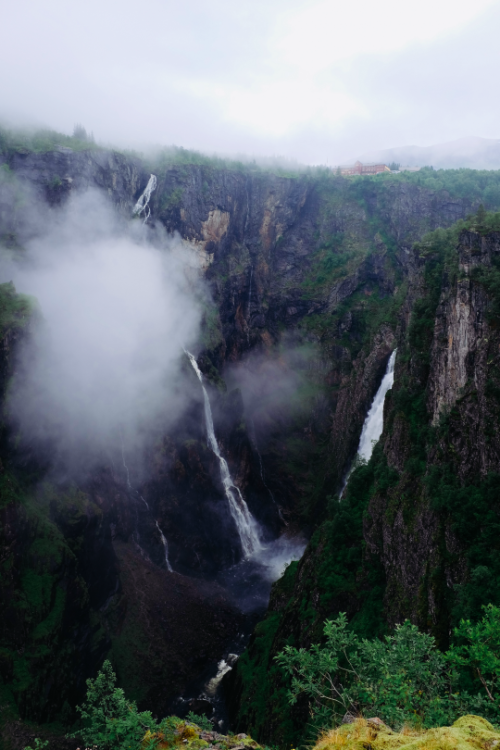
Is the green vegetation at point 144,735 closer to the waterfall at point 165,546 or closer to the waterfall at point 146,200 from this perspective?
the waterfall at point 165,546

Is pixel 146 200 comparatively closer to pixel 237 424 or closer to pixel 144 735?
pixel 237 424

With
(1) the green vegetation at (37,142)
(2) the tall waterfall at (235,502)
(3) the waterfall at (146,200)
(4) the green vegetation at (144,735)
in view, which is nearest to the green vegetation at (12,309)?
(2) the tall waterfall at (235,502)

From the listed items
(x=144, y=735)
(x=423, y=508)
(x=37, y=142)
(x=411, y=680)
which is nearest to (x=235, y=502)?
(x=423, y=508)

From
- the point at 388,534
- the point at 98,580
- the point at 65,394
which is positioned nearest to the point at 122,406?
the point at 65,394

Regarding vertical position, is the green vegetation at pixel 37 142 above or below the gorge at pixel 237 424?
above

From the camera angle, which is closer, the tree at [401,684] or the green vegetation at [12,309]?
the tree at [401,684]

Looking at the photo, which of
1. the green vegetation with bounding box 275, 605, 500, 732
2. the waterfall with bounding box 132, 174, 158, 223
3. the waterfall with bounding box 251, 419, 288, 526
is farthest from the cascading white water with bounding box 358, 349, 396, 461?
the waterfall with bounding box 132, 174, 158, 223
